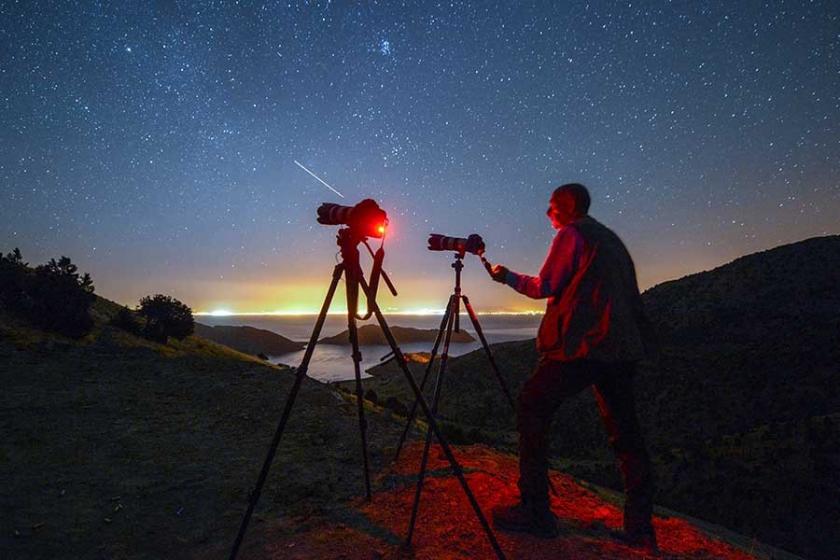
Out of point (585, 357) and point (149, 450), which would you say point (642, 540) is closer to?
point (585, 357)

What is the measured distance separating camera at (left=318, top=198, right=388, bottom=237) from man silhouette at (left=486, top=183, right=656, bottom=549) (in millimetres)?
1437

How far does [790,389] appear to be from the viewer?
24.6m

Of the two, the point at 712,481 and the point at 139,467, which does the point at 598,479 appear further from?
the point at 139,467

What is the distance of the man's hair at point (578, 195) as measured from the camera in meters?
3.89

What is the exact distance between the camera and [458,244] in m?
4.22

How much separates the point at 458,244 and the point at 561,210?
109 cm

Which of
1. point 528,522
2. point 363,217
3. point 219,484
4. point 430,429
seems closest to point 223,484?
point 219,484

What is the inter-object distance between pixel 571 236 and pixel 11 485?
23.3 feet

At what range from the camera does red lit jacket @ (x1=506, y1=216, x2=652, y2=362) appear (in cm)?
343

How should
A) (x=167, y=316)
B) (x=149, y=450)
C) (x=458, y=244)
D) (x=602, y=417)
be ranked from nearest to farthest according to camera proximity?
(x=602, y=417)
(x=458, y=244)
(x=149, y=450)
(x=167, y=316)

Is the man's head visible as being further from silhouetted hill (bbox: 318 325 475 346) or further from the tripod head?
silhouetted hill (bbox: 318 325 475 346)

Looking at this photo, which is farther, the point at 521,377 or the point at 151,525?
the point at 521,377

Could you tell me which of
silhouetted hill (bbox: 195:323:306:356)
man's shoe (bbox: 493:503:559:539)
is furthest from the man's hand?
silhouetted hill (bbox: 195:323:306:356)

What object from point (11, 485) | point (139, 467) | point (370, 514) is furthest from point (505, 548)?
point (11, 485)
